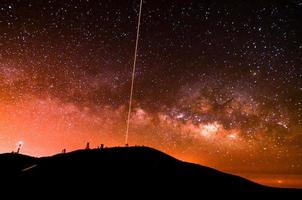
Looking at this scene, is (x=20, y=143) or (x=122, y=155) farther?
(x=20, y=143)

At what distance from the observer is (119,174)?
21.1m

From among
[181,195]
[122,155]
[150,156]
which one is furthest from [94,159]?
[181,195]

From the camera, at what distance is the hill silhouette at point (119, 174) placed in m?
18.6

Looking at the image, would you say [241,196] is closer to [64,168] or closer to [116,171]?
[116,171]

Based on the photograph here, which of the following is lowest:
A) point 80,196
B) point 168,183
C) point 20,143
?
point 80,196

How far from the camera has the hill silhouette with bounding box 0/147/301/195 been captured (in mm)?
18609

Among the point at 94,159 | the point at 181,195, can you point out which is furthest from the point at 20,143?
the point at 181,195

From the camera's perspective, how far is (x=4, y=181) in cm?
1819

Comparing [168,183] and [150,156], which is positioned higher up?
[150,156]

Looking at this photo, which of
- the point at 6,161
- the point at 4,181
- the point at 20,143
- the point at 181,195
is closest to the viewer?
the point at 4,181

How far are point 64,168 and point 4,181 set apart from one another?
14.8 feet

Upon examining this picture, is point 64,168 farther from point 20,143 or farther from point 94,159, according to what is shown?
point 20,143

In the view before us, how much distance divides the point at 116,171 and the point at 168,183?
467 centimetres

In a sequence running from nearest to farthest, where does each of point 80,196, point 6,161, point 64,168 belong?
point 80,196
point 64,168
point 6,161
